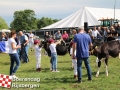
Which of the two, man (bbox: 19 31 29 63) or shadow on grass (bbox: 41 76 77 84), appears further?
man (bbox: 19 31 29 63)

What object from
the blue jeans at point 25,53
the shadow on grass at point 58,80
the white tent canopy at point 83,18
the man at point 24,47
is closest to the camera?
the shadow on grass at point 58,80

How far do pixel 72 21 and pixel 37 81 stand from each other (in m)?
46.7

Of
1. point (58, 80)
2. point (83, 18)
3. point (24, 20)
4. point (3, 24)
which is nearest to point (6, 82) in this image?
point (58, 80)

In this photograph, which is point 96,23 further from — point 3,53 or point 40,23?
point 40,23

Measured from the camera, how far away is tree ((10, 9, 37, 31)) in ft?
396

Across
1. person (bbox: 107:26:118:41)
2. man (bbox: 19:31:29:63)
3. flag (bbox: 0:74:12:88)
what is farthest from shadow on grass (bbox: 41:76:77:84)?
person (bbox: 107:26:118:41)

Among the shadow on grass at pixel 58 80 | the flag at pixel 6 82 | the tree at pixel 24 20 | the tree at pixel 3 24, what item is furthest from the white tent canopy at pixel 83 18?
the tree at pixel 3 24

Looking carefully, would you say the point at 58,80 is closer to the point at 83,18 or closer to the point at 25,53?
the point at 25,53

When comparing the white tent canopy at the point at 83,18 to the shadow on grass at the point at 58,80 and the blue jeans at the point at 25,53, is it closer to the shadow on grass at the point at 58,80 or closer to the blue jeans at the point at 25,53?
the blue jeans at the point at 25,53

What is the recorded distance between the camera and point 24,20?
407 ft

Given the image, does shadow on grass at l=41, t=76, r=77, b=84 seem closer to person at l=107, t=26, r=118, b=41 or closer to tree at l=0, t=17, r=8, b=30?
person at l=107, t=26, r=118, b=41

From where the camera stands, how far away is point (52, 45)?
1205 centimetres

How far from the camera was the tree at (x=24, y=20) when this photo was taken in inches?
4751

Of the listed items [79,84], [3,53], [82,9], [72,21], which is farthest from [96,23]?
[79,84]
